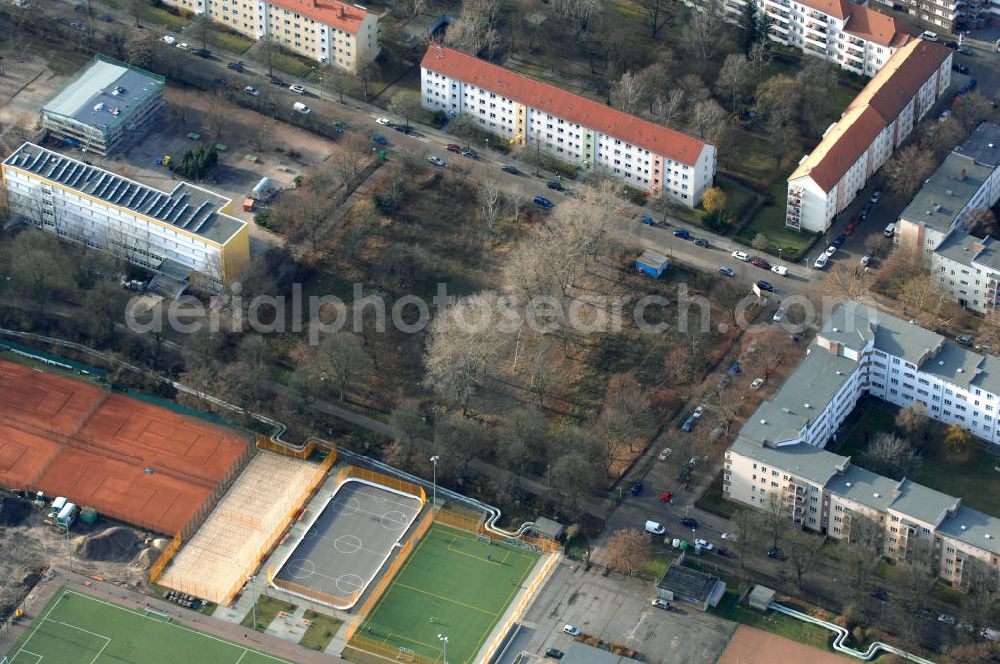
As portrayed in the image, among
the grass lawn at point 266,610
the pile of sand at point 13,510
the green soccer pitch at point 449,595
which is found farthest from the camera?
the pile of sand at point 13,510

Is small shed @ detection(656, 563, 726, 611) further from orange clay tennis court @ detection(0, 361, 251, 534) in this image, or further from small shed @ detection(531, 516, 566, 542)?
orange clay tennis court @ detection(0, 361, 251, 534)

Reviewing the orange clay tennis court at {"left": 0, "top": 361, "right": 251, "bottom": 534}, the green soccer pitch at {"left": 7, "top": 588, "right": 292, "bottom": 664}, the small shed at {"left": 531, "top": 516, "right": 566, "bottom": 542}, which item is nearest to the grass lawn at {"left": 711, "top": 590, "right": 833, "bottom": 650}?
the small shed at {"left": 531, "top": 516, "right": 566, "bottom": 542}

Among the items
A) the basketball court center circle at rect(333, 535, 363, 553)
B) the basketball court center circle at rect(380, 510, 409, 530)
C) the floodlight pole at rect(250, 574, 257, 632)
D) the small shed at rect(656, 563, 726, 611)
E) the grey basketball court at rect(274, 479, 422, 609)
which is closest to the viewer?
the floodlight pole at rect(250, 574, 257, 632)

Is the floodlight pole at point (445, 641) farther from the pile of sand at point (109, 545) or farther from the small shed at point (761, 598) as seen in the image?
the pile of sand at point (109, 545)

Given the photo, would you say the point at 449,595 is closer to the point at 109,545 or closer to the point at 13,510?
the point at 109,545

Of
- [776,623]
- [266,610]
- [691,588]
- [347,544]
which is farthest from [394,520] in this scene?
[776,623]

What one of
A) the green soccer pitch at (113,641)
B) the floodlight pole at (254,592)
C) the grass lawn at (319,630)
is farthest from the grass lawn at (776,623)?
the floodlight pole at (254,592)
